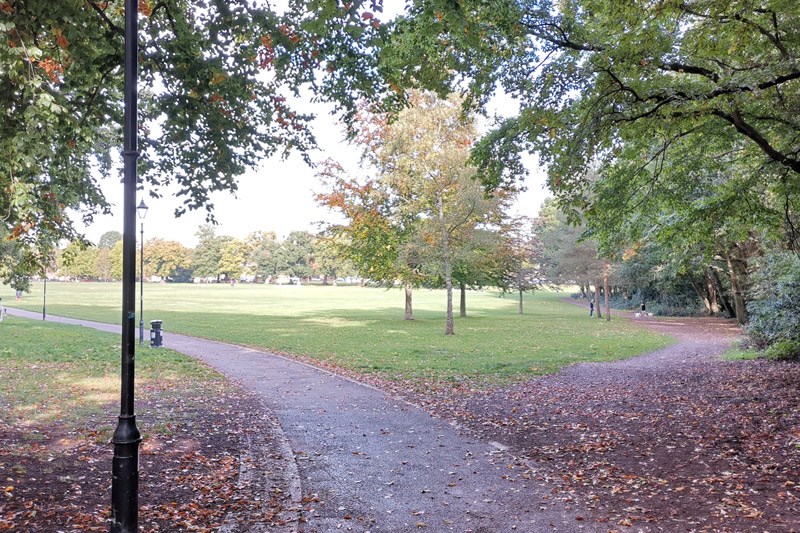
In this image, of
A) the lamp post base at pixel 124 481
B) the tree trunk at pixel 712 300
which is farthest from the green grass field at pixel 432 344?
the tree trunk at pixel 712 300

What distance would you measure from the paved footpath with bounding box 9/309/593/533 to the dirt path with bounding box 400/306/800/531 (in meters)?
0.43

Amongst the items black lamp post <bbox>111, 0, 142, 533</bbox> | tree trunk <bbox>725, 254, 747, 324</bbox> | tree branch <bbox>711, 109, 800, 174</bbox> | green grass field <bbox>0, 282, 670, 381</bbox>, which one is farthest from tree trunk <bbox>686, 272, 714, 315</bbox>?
black lamp post <bbox>111, 0, 142, 533</bbox>

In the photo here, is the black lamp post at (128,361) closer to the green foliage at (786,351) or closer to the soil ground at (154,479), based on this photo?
the soil ground at (154,479)

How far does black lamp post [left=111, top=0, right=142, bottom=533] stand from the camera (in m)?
4.11

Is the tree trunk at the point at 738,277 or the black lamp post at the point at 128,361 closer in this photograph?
the black lamp post at the point at 128,361

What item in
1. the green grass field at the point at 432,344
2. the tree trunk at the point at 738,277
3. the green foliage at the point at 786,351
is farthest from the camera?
the tree trunk at the point at 738,277

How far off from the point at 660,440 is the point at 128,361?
6.35 meters

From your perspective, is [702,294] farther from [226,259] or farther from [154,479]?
[226,259]

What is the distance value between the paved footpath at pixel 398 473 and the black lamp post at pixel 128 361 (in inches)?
57.3

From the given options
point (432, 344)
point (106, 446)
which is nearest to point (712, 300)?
point (432, 344)

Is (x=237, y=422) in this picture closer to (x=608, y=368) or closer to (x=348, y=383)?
(x=348, y=383)

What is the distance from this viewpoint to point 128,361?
4.18m

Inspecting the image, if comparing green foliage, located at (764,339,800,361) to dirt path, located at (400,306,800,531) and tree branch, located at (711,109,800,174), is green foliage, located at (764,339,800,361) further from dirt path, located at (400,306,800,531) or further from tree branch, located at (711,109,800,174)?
tree branch, located at (711,109,800,174)

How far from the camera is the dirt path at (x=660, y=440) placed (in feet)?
16.6
